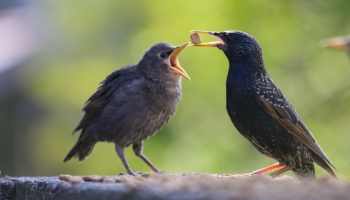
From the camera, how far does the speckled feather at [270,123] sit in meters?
4.22

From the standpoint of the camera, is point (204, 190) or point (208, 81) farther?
point (208, 81)

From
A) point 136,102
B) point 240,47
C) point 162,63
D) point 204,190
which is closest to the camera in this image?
point 204,190

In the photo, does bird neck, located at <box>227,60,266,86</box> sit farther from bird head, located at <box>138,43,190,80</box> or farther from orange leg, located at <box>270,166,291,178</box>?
bird head, located at <box>138,43,190,80</box>

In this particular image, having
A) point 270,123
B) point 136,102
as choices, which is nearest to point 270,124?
point 270,123

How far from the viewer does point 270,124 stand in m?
4.26

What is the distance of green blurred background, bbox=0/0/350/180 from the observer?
5.23 meters

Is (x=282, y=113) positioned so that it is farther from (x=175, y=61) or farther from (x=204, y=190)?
(x=204, y=190)

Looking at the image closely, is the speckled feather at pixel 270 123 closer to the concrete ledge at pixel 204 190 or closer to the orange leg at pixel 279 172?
the orange leg at pixel 279 172

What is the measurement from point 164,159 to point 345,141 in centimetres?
178

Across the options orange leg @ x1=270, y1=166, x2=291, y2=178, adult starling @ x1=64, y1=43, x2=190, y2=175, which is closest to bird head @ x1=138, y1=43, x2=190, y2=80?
adult starling @ x1=64, y1=43, x2=190, y2=175

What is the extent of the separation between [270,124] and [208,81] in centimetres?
148

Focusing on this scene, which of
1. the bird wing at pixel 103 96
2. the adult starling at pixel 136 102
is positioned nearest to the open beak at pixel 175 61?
the adult starling at pixel 136 102

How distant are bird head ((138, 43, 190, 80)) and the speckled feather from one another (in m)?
0.91

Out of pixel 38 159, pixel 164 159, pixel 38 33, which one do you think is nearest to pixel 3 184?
pixel 164 159
